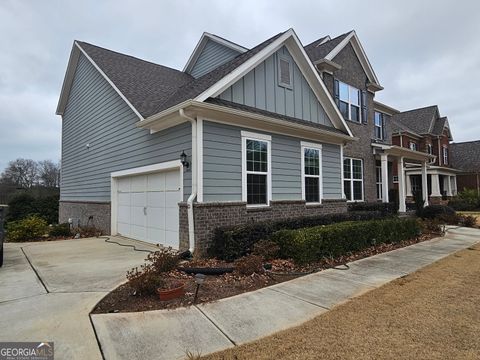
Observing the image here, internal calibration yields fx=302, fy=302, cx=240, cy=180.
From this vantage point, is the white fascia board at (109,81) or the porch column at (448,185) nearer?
the white fascia board at (109,81)

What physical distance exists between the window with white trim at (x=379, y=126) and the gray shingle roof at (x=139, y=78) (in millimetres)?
11107

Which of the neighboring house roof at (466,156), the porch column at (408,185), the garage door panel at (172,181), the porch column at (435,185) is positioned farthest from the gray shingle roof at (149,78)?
the neighboring house roof at (466,156)

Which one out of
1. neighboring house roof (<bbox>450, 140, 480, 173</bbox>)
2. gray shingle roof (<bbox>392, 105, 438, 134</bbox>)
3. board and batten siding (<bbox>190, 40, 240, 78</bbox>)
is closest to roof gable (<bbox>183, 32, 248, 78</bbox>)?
board and batten siding (<bbox>190, 40, 240, 78</bbox>)

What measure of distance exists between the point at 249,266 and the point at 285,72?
270 inches

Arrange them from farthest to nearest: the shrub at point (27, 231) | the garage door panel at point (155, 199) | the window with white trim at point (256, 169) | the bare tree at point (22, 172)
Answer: the bare tree at point (22, 172) → the shrub at point (27, 231) → the garage door panel at point (155, 199) → the window with white trim at point (256, 169)

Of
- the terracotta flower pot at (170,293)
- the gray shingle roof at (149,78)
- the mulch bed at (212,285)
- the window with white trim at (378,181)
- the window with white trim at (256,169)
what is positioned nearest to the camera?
the mulch bed at (212,285)

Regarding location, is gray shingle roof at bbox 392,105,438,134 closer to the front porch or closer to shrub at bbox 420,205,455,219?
the front porch

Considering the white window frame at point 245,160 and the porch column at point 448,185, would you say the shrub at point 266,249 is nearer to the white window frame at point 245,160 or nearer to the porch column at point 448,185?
the white window frame at point 245,160

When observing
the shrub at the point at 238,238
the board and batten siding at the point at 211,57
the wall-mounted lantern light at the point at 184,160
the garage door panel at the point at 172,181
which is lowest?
the shrub at the point at 238,238

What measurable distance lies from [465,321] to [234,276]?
3.61m

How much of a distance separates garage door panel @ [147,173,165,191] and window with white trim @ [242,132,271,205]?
2545 millimetres

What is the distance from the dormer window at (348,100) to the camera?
590 inches

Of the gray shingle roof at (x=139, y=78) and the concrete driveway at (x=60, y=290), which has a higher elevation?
the gray shingle roof at (x=139, y=78)

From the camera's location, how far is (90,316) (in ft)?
12.9
